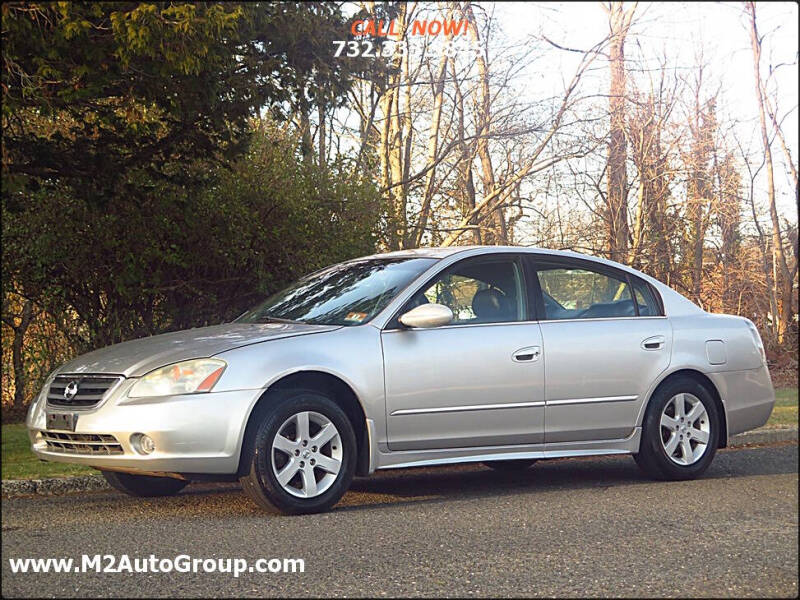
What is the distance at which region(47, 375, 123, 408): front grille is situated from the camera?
6.51 meters

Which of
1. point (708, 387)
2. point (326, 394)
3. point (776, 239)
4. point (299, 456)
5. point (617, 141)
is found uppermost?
point (617, 141)

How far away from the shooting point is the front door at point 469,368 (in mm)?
6992

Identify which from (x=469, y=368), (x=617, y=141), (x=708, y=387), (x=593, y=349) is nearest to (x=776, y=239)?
(x=617, y=141)

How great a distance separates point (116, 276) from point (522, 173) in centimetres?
966

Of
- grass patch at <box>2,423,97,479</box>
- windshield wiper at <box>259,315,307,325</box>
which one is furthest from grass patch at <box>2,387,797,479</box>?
windshield wiper at <box>259,315,307,325</box>

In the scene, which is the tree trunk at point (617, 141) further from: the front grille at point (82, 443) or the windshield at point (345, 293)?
the front grille at point (82, 443)

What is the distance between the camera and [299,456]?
657 centimetres

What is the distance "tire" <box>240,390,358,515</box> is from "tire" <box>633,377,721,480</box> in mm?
2441

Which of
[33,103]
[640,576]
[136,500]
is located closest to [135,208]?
[33,103]

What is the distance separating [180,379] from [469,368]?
1.93 metres

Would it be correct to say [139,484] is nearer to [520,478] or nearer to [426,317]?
[426,317]

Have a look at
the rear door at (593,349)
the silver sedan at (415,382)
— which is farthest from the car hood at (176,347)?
the rear door at (593,349)

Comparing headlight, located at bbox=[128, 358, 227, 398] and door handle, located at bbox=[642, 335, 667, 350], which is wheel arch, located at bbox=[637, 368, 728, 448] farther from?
headlight, located at bbox=[128, 358, 227, 398]

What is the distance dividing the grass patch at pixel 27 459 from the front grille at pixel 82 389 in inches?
53.8
